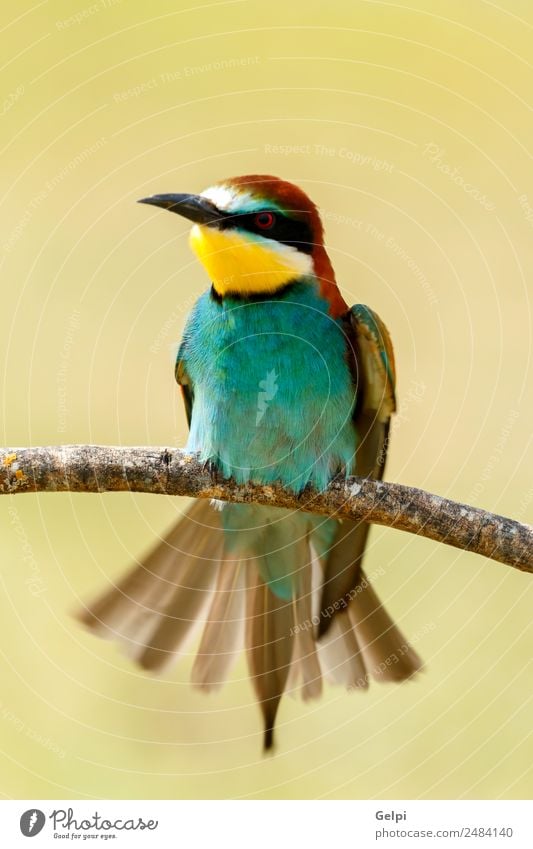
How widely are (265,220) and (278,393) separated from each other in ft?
1.69

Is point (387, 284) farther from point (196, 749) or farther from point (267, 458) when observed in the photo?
point (196, 749)

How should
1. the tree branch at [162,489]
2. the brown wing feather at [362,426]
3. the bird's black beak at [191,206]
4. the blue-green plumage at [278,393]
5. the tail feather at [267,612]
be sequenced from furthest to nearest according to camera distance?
the tail feather at [267,612] → the brown wing feather at [362,426] → the blue-green plumage at [278,393] → the bird's black beak at [191,206] → the tree branch at [162,489]

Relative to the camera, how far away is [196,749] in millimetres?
3334

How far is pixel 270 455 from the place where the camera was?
2957mm

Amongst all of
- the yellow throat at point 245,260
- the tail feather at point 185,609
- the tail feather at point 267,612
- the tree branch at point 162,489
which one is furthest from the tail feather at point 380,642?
the yellow throat at point 245,260

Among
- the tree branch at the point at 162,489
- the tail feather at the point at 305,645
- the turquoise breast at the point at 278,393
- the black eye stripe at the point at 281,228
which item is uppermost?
the black eye stripe at the point at 281,228

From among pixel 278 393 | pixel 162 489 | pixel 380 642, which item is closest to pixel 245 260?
pixel 278 393

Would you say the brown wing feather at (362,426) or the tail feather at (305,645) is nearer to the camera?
the brown wing feather at (362,426)

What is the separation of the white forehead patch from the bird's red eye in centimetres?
3

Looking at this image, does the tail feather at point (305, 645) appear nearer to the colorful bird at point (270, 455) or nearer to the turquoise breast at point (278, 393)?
the colorful bird at point (270, 455)

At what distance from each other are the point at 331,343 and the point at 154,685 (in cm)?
137

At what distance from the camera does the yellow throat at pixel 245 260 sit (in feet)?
9.59

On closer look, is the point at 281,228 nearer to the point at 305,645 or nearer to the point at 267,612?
the point at 267,612

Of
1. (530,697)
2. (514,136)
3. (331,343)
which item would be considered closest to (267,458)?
(331,343)
